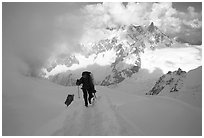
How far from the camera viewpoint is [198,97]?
107188 millimetres

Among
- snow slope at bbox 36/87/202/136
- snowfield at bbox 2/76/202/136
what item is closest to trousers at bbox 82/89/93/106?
snowfield at bbox 2/76/202/136

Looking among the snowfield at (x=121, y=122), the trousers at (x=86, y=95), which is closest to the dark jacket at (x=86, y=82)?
the trousers at (x=86, y=95)

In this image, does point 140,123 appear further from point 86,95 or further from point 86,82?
point 86,82

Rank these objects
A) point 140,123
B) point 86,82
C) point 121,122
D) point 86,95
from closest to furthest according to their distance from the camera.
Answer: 1. point 140,123
2. point 121,122
3. point 86,95
4. point 86,82

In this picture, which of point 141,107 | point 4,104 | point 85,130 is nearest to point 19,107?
point 4,104

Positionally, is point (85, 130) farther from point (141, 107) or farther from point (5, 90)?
point (5, 90)

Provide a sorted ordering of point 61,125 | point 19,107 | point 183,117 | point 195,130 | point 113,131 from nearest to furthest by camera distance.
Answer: point 195,130, point 113,131, point 183,117, point 61,125, point 19,107

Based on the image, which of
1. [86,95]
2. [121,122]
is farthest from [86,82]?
[121,122]

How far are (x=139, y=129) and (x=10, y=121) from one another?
713 centimetres

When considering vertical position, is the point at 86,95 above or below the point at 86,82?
below

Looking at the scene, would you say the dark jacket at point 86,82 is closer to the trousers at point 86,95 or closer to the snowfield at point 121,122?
the trousers at point 86,95

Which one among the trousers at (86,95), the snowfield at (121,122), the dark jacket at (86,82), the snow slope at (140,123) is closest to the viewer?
the snow slope at (140,123)

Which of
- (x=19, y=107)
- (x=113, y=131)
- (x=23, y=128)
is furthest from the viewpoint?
(x=19, y=107)

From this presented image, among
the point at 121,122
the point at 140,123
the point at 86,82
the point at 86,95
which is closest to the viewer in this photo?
the point at 140,123
